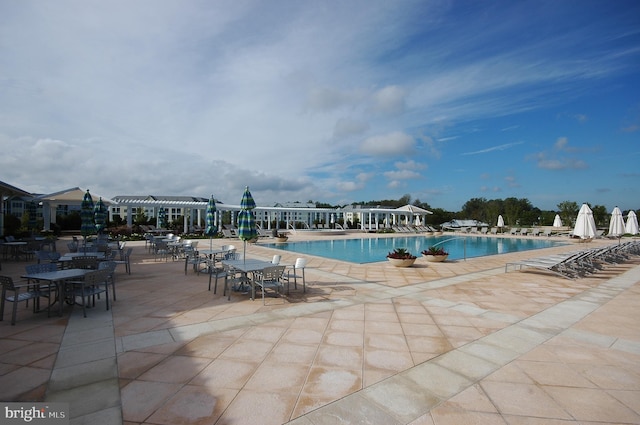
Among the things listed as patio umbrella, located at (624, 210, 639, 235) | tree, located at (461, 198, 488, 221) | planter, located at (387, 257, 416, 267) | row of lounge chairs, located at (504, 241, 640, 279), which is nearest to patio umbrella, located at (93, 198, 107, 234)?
planter, located at (387, 257, 416, 267)

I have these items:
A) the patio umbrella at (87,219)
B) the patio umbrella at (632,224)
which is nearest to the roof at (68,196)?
the patio umbrella at (87,219)

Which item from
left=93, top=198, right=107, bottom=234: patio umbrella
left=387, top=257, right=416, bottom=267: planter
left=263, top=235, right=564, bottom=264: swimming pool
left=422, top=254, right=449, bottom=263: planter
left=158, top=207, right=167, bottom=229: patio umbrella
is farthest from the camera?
left=158, top=207, right=167, bottom=229: patio umbrella

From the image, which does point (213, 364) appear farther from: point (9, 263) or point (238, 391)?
point (9, 263)

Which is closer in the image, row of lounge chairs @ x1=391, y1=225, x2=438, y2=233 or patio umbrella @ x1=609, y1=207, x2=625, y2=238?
patio umbrella @ x1=609, y1=207, x2=625, y2=238

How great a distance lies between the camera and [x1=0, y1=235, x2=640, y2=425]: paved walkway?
233 cm

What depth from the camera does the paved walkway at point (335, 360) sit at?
233cm

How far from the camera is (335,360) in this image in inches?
125

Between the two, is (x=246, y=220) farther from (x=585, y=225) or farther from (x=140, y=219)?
(x=140, y=219)

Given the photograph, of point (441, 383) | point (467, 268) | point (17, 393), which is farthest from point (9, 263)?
point (467, 268)

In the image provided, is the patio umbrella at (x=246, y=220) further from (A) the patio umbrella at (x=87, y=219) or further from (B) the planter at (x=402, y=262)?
(A) the patio umbrella at (x=87, y=219)

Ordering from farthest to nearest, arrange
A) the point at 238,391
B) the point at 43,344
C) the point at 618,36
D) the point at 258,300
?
1. the point at 618,36
2. the point at 258,300
3. the point at 43,344
4. the point at 238,391

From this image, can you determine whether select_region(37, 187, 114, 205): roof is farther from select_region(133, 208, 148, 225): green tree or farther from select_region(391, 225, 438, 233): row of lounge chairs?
select_region(391, 225, 438, 233): row of lounge chairs

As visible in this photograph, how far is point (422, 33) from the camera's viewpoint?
11.0 metres

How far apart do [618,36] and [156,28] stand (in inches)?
512
